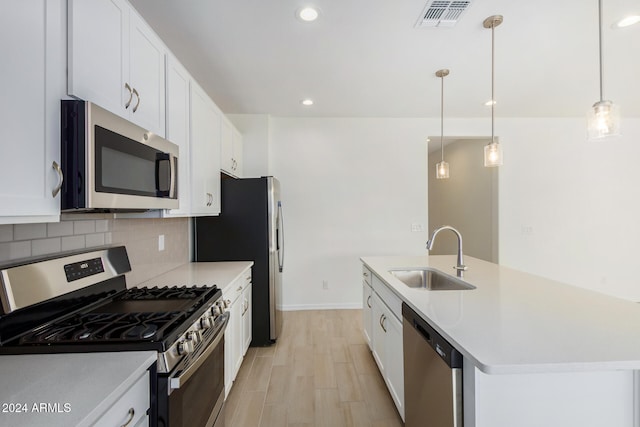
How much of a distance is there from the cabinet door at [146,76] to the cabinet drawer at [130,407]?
1148mm

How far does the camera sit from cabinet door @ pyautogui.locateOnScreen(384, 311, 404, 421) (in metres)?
1.75

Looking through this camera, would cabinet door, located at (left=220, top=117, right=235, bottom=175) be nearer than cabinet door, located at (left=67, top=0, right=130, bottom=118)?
No

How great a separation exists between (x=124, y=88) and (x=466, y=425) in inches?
78.0

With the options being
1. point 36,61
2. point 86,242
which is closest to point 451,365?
point 36,61

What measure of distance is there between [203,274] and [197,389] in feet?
3.64

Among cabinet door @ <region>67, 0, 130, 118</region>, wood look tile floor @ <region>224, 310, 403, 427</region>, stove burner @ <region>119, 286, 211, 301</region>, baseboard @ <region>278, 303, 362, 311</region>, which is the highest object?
cabinet door @ <region>67, 0, 130, 118</region>


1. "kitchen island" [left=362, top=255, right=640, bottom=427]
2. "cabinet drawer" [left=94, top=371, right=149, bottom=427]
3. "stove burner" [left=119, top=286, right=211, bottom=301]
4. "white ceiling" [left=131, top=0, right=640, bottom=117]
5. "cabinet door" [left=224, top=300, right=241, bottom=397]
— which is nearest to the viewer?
"cabinet drawer" [left=94, top=371, right=149, bottom=427]

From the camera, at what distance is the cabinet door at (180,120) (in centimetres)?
177

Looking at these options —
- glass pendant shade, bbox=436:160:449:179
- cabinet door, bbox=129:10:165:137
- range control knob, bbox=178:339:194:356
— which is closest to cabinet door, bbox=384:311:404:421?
range control knob, bbox=178:339:194:356

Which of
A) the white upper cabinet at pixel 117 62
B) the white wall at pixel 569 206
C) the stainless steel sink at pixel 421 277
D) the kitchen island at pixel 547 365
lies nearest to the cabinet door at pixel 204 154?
the white upper cabinet at pixel 117 62

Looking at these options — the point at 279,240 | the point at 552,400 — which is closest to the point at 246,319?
the point at 279,240

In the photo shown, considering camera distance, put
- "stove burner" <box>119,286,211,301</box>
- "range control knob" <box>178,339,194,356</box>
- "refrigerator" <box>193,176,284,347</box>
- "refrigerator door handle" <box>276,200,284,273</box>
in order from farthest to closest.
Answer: "refrigerator door handle" <box>276,200,284,273</box> < "refrigerator" <box>193,176,284,347</box> < "stove burner" <box>119,286,211,301</box> < "range control knob" <box>178,339,194,356</box>

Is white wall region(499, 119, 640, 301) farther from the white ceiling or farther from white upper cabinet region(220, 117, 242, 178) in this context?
white upper cabinet region(220, 117, 242, 178)

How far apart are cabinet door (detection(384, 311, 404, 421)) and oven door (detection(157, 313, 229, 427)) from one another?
1.05 metres
